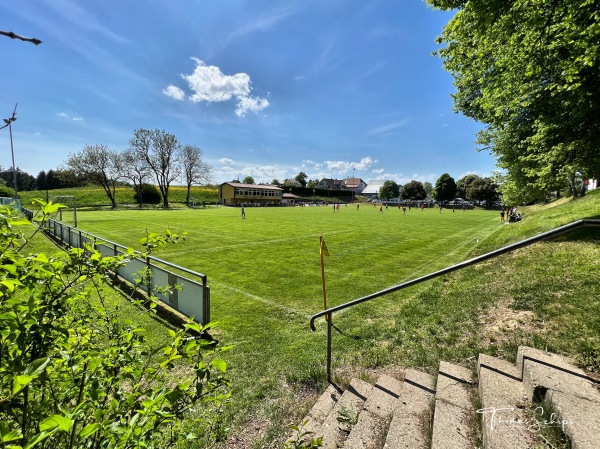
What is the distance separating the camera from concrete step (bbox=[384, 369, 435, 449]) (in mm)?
2582

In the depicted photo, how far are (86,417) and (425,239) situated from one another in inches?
871

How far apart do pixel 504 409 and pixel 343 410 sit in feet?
5.05

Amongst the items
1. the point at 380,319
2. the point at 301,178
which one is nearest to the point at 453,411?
the point at 380,319

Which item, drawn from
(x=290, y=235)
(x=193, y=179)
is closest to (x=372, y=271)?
(x=290, y=235)

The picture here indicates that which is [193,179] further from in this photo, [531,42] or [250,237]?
[531,42]

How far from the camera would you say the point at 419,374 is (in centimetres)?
380

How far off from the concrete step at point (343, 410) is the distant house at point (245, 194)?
81228 mm

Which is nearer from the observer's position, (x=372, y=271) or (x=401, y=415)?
(x=401, y=415)

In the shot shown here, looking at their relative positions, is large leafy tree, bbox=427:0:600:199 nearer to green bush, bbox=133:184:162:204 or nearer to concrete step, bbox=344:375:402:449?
concrete step, bbox=344:375:402:449

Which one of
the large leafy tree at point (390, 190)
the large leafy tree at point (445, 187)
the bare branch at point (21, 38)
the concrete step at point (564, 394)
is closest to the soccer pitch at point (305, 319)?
the concrete step at point (564, 394)

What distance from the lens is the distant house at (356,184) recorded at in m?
164

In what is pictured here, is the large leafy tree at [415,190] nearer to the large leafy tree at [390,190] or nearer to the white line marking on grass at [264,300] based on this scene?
the large leafy tree at [390,190]

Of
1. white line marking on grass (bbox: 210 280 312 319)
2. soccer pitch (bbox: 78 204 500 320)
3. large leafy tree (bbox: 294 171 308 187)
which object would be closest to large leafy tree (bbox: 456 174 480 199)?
large leafy tree (bbox: 294 171 308 187)

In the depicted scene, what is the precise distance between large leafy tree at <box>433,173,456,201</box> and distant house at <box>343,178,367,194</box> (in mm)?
66947
